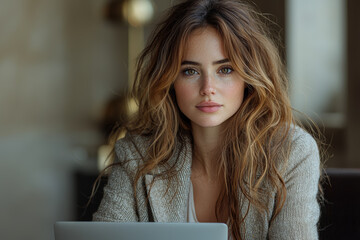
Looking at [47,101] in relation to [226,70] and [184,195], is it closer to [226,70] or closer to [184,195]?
[184,195]

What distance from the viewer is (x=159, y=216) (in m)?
1.85

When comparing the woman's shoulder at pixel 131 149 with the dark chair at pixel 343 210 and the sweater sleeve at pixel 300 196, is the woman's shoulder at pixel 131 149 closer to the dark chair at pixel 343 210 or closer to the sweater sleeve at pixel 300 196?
the sweater sleeve at pixel 300 196

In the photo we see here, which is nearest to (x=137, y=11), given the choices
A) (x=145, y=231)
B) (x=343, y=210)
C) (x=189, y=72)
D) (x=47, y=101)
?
(x=47, y=101)

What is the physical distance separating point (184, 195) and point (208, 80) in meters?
0.40

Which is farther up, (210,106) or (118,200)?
(210,106)

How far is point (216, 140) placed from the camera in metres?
1.94

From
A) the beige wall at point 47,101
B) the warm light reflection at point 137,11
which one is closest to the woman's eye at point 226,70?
the beige wall at point 47,101

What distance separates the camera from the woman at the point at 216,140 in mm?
1741

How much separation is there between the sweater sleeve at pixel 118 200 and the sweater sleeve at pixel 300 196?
46 centimetres

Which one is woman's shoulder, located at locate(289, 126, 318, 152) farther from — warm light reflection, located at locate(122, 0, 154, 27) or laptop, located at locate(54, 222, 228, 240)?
warm light reflection, located at locate(122, 0, 154, 27)

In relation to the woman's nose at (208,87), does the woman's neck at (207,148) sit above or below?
below

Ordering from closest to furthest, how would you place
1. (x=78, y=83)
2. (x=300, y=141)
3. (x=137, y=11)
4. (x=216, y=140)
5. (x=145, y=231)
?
(x=145, y=231) → (x=300, y=141) → (x=216, y=140) → (x=78, y=83) → (x=137, y=11)

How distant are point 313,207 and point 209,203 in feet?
1.12

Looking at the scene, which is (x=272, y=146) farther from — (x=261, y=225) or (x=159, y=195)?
(x=159, y=195)
